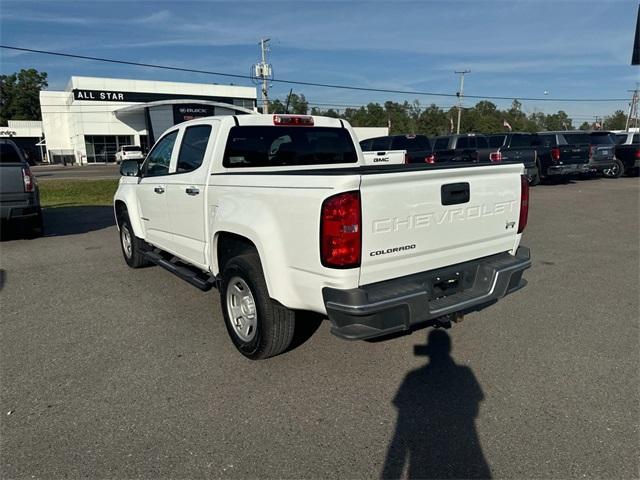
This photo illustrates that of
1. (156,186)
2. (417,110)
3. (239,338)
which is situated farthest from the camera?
(417,110)

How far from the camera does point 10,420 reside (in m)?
3.14

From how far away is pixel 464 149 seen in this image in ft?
57.1

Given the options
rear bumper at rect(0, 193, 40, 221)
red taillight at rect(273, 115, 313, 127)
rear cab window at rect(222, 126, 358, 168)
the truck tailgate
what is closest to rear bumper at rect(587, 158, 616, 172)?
rear cab window at rect(222, 126, 358, 168)

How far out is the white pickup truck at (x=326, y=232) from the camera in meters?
2.97

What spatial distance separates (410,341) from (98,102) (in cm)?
5796

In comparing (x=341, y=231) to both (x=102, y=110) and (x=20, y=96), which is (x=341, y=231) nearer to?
(x=102, y=110)

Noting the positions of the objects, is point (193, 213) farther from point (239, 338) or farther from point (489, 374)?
point (489, 374)

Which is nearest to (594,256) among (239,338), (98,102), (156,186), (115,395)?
(239,338)

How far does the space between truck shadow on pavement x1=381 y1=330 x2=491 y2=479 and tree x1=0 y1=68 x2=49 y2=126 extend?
10947cm

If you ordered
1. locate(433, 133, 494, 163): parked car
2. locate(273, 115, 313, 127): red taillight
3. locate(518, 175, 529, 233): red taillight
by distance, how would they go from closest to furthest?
locate(518, 175, 529, 233): red taillight → locate(273, 115, 313, 127): red taillight → locate(433, 133, 494, 163): parked car

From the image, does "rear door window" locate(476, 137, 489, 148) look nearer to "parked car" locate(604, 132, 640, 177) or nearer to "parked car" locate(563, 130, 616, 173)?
"parked car" locate(563, 130, 616, 173)

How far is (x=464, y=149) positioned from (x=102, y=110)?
48.1 m

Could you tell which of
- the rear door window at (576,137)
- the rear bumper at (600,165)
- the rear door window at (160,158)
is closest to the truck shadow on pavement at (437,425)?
the rear door window at (160,158)

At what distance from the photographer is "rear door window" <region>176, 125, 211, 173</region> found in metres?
4.62
